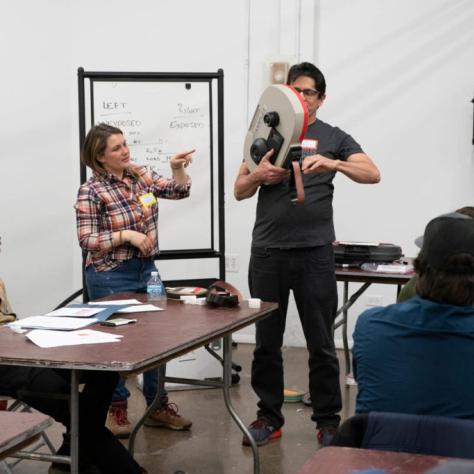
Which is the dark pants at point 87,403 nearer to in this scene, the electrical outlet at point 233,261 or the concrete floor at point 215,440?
the concrete floor at point 215,440

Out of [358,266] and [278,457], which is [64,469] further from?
[358,266]

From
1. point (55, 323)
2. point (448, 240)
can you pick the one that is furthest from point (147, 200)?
point (448, 240)

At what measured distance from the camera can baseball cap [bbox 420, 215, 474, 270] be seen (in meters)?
1.81

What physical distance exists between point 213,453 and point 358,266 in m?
1.24

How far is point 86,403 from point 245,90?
3.19m

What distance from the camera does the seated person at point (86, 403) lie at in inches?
112

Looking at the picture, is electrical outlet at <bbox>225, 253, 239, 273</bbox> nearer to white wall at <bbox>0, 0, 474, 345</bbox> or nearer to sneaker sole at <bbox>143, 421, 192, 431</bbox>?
white wall at <bbox>0, 0, 474, 345</bbox>

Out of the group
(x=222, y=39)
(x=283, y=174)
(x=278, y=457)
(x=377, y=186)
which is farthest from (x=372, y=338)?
(x=222, y=39)

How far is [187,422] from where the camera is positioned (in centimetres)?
393

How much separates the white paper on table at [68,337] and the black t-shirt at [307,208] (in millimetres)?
1090

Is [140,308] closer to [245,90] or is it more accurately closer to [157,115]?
[157,115]

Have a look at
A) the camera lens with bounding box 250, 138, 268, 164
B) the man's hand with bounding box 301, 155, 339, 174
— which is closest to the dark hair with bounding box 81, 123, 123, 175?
the camera lens with bounding box 250, 138, 268, 164

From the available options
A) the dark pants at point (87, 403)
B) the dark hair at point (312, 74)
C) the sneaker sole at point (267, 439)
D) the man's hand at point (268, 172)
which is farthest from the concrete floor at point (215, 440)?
the dark hair at point (312, 74)

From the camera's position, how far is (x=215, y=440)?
12.3 ft
